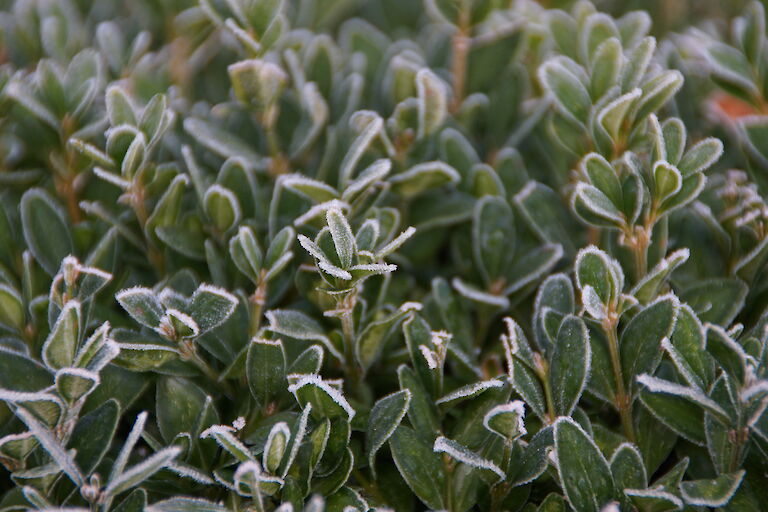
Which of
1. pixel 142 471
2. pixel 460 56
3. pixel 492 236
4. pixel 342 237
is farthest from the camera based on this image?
pixel 460 56

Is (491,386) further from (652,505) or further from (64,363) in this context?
(64,363)

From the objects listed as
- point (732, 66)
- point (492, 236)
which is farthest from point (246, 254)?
point (732, 66)

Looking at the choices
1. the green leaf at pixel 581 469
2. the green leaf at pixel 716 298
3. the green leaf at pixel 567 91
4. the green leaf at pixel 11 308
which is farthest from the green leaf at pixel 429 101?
the green leaf at pixel 11 308

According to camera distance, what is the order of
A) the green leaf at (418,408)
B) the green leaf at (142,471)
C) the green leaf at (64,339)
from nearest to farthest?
the green leaf at (142,471)
the green leaf at (64,339)
the green leaf at (418,408)

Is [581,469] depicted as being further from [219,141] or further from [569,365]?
[219,141]

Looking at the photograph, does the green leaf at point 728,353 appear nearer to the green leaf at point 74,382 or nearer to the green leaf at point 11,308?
the green leaf at point 74,382

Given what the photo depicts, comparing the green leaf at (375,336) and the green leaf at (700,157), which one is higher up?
the green leaf at (700,157)
